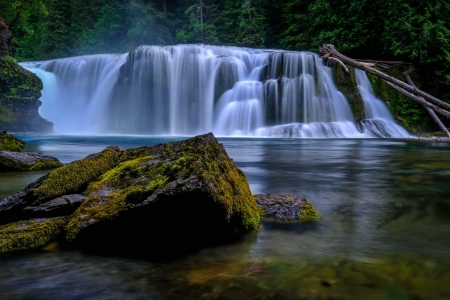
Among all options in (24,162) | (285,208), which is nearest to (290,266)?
(285,208)

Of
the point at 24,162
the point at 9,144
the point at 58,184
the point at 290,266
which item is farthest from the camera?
the point at 9,144

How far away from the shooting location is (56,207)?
305 centimetres

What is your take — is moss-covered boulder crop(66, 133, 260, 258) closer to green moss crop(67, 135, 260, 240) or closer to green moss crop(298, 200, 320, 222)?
green moss crop(67, 135, 260, 240)

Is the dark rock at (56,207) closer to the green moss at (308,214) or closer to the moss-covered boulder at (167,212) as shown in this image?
the moss-covered boulder at (167,212)

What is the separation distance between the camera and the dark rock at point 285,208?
3.47m

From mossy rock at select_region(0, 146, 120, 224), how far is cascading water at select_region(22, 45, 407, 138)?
1432 cm

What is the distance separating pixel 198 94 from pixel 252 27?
13.8 m

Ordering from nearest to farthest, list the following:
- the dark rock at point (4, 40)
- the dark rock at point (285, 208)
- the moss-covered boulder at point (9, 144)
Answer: the dark rock at point (285, 208), the moss-covered boulder at point (9, 144), the dark rock at point (4, 40)

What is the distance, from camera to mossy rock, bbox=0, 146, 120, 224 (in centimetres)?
301

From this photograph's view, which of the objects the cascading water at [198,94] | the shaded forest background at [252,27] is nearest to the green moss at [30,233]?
the cascading water at [198,94]

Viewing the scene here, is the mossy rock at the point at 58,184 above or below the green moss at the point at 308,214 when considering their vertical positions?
above

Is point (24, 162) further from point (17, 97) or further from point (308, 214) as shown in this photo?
point (17, 97)

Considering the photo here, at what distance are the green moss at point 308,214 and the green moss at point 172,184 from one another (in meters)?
0.50

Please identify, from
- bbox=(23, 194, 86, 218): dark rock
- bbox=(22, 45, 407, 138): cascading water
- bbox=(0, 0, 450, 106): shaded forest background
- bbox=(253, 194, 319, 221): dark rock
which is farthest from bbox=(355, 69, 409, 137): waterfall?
bbox=(23, 194, 86, 218): dark rock
